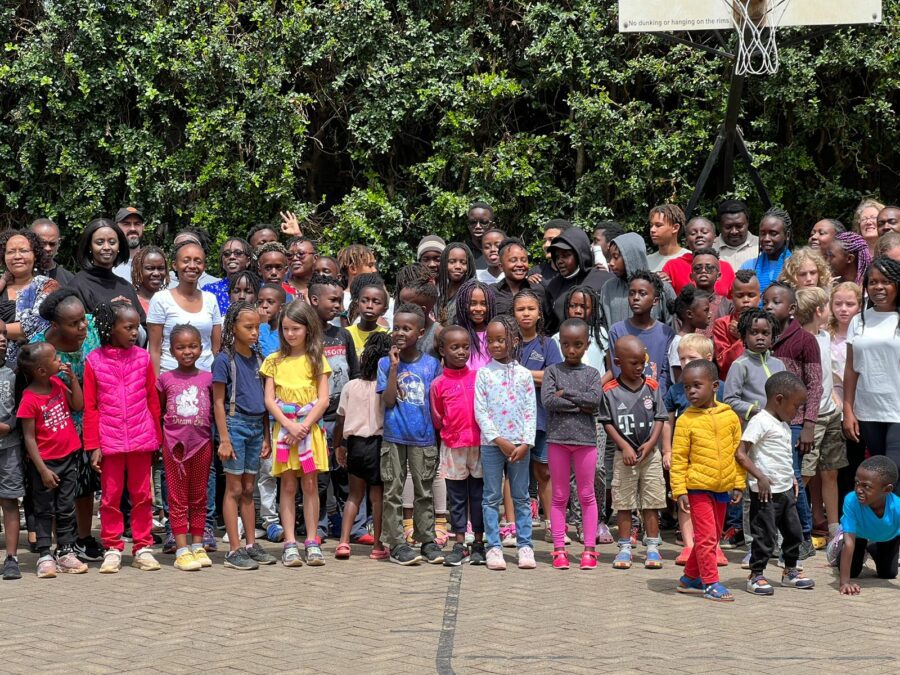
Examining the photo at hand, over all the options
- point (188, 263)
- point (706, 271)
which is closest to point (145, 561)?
point (188, 263)

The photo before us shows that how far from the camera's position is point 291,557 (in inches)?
310

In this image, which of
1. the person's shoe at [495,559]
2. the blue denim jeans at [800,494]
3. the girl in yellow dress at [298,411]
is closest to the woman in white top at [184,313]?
the girl in yellow dress at [298,411]

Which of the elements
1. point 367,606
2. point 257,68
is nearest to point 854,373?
point 367,606

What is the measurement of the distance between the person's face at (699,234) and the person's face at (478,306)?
2.37 metres

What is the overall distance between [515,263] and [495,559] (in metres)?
2.43

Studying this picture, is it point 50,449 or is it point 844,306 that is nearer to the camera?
point 50,449

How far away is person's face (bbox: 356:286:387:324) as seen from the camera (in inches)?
345

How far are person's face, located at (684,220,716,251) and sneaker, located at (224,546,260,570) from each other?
453 cm

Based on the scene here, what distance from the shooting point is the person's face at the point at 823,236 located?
982 centimetres

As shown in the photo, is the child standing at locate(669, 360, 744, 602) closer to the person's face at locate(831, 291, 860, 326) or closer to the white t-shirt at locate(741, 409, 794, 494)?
the white t-shirt at locate(741, 409, 794, 494)

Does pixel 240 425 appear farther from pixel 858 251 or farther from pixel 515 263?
pixel 858 251

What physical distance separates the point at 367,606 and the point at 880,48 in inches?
343

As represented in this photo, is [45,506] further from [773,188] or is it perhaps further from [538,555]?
[773,188]

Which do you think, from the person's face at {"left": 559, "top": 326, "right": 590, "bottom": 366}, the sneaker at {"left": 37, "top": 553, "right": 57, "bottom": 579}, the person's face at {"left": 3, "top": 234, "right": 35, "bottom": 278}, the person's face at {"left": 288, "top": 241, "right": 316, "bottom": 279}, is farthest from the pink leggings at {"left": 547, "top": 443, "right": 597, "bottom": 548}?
the person's face at {"left": 3, "top": 234, "right": 35, "bottom": 278}
